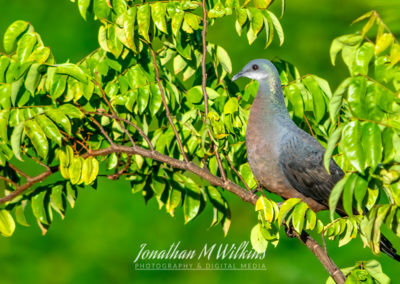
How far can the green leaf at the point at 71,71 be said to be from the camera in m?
2.65

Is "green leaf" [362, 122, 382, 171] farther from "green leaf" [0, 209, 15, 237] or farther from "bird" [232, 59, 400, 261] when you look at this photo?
"green leaf" [0, 209, 15, 237]

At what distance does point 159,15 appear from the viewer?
2.74 m

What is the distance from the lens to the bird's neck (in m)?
3.39

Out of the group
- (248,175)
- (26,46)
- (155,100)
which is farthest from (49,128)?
(248,175)

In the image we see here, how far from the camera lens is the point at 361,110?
2.01 m

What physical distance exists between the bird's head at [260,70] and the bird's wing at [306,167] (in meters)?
0.35

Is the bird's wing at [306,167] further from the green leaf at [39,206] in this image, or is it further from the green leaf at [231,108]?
the green leaf at [39,206]

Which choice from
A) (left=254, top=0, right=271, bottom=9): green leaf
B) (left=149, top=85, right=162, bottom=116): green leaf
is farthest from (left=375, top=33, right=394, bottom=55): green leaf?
(left=149, top=85, right=162, bottom=116): green leaf

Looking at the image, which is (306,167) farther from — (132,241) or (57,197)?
(132,241)

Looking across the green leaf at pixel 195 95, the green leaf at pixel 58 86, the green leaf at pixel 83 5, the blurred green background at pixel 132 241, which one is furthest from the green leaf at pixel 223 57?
the blurred green background at pixel 132 241

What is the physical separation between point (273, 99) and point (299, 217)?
1.15 metres

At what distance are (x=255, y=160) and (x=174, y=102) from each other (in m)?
0.54

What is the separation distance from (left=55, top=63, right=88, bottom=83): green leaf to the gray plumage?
1.02 m

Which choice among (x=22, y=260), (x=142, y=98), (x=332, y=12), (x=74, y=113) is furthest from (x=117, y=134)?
(x=332, y=12)
